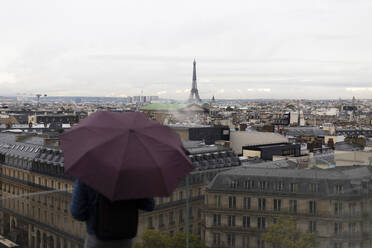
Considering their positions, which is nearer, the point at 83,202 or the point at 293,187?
the point at 83,202

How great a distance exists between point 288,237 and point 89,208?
3528mm

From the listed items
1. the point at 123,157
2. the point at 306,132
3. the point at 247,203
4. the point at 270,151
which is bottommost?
the point at 306,132

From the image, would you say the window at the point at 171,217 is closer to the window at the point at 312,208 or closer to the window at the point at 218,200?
the window at the point at 218,200

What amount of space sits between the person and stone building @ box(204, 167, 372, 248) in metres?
2.39

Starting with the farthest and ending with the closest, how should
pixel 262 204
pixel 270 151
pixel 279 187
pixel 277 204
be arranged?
pixel 270 151, pixel 279 187, pixel 262 204, pixel 277 204

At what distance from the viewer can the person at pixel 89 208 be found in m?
5.39

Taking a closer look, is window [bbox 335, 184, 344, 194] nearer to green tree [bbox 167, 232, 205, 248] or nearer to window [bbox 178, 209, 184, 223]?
green tree [bbox 167, 232, 205, 248]

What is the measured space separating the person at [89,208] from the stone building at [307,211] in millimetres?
2391

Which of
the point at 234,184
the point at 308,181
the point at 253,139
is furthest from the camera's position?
the point at 253,139

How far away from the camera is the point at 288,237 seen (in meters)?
7.72

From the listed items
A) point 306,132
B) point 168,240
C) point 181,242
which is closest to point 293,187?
point 181,242

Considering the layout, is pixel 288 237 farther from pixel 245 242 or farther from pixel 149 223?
pixel 149 223

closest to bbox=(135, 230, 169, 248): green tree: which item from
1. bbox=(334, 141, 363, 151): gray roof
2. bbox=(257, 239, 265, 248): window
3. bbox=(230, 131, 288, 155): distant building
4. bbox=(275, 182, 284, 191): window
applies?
bbox=(257, 239, 265, 248): window

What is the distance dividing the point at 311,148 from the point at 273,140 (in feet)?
14.6
